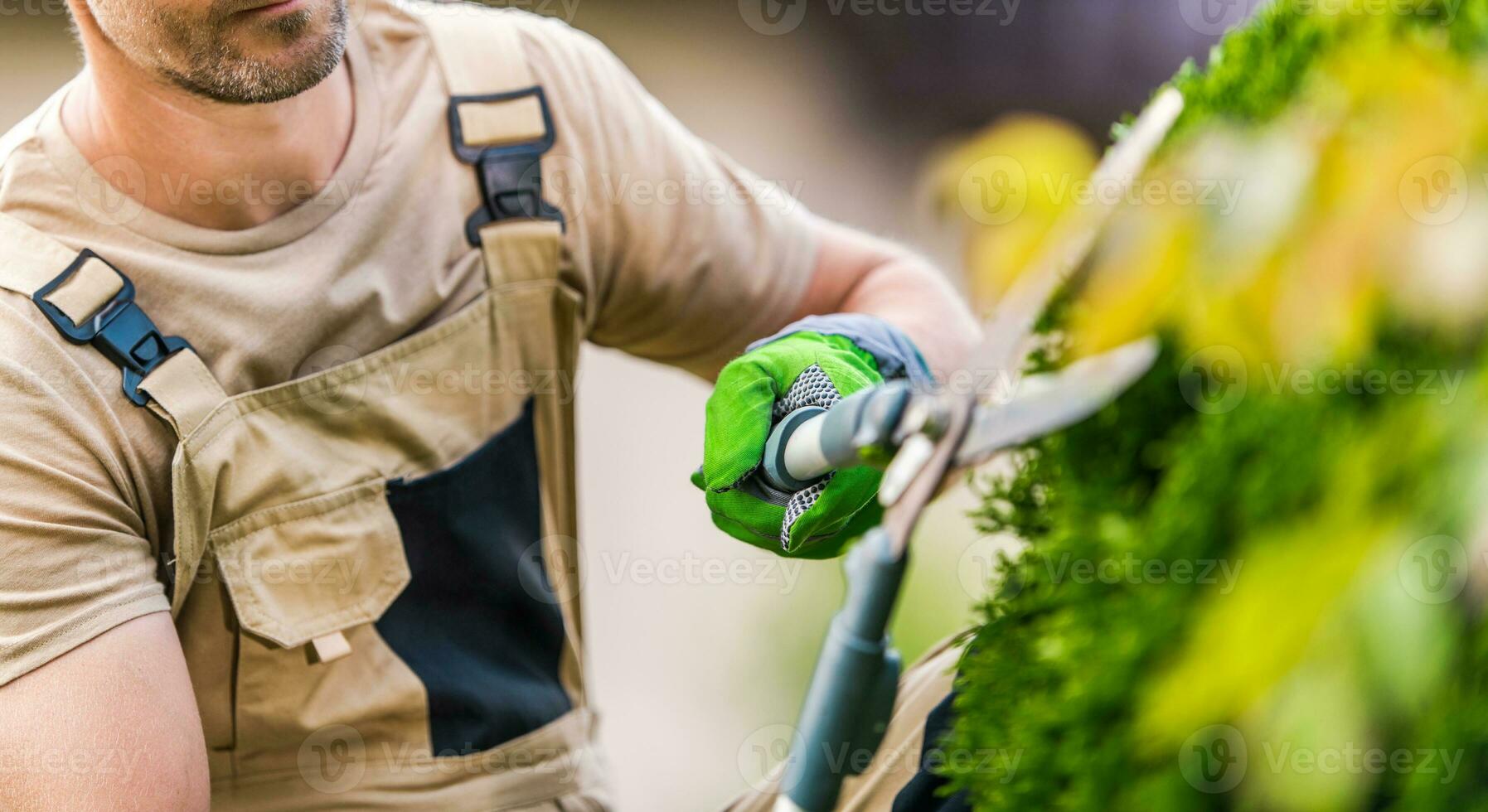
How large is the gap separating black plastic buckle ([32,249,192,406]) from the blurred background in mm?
1424

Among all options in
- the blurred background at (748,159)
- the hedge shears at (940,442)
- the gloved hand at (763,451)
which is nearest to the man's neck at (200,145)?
the gloved hand at (763,451)

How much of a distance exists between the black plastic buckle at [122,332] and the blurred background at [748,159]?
1424 mm

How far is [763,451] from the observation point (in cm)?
92

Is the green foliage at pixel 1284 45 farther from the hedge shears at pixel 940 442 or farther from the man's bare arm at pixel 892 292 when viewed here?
the man's bare arm at pixel 892 292

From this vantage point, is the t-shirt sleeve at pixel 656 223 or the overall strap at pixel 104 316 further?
the t-shirt sleeve at pixel 656 223

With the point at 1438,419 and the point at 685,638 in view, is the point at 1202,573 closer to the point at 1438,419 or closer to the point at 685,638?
the point at 1438,419

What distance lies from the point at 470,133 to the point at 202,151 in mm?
249

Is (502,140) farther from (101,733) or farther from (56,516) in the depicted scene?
(101,733)

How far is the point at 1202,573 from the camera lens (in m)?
0.48

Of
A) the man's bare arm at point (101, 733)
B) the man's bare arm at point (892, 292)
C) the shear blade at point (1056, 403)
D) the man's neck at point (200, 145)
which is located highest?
the shear blade at point (1056, 403)

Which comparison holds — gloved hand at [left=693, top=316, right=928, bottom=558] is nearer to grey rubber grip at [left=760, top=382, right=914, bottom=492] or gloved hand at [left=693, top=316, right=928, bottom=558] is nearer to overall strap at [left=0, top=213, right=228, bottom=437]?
grey rubber grip at [left=760, top=382, right=914, bottom=492]

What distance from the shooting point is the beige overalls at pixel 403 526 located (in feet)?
3.51

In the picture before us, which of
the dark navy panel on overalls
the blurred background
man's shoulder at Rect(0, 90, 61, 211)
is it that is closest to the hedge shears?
the dark navy panel on overalls

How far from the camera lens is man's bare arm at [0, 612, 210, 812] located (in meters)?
0.93
